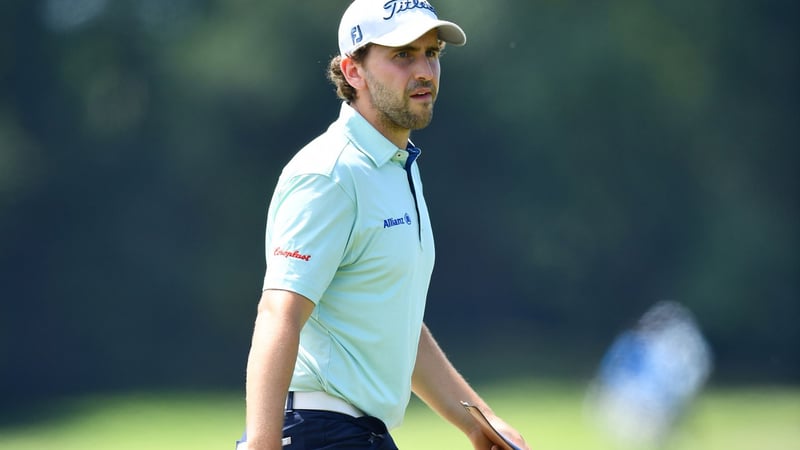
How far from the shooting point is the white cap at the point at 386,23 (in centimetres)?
332

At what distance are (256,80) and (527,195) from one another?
4.18 meters

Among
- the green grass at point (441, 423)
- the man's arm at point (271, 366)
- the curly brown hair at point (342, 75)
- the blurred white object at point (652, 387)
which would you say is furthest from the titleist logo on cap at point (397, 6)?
the blurred white object at point (652, 387)

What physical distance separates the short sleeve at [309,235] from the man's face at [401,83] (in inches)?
13.2

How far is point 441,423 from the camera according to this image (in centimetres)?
1274

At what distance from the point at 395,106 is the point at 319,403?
769mm

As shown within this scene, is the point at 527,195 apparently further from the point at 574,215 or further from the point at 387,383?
the point at 387,383

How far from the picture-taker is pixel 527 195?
62.6 feet

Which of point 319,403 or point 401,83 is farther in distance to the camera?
point 401,83

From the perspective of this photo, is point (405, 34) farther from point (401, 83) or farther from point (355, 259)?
point (355, 259)

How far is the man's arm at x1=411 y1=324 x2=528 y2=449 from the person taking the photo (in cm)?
368

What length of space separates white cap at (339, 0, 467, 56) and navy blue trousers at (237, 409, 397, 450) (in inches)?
36.4

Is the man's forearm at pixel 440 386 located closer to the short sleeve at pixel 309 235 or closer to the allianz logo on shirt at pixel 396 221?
the allianz logo on shirt at pixel 396 221

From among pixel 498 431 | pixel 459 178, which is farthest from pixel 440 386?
pixel 459 178

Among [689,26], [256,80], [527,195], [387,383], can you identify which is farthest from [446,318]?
[387,383]
